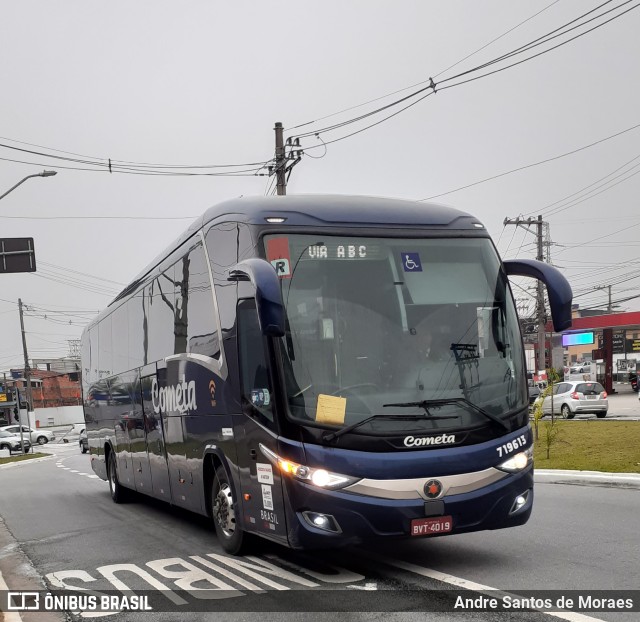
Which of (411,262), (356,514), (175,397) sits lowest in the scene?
(356,514)

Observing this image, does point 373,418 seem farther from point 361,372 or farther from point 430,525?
point 430,525

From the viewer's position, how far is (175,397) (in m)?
11.1

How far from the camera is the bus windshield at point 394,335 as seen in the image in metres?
7.38

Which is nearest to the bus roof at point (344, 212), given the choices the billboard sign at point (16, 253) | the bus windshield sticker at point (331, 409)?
the bus windshield sticker at point (331, 409)

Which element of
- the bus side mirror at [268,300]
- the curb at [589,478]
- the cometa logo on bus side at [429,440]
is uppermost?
the bus side mirror at [268,300]

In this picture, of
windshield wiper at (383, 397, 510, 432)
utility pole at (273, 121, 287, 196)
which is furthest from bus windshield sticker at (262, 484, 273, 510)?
utility pole at (273, 121, 287, 196)

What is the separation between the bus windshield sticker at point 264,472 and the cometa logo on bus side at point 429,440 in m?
1.23

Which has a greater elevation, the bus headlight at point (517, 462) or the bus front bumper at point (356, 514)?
the bus headlight at point (517, 462)

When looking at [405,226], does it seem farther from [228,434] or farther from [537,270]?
[228,434]

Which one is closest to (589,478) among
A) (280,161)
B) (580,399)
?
(280,161)

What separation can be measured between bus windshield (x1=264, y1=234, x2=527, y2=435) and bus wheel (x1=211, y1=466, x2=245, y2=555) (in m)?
2.02

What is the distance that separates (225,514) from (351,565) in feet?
5.40

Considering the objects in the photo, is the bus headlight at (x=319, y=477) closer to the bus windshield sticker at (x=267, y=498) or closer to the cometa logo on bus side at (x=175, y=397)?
the bus windshield sticker at (x=267, y=498)

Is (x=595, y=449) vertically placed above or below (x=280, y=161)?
below
